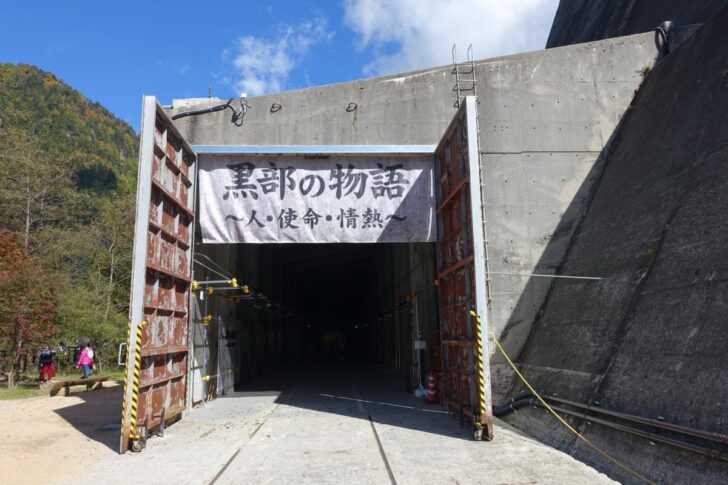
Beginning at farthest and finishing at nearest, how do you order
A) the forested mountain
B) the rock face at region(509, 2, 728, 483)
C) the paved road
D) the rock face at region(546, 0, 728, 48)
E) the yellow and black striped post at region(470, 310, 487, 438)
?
the forested mountain, the rock face at region(546, 0, 728, 48), the yellow and black striped post at region(470, 310, 487, 438), the paved road, the rock face at region(509, 2, 728, 483)

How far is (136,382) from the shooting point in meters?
8.72

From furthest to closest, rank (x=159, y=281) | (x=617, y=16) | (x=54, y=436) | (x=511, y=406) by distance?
(x=617, y=16) → (x=511, y=406) → (x=159, y=281) → (x=54, y=436)

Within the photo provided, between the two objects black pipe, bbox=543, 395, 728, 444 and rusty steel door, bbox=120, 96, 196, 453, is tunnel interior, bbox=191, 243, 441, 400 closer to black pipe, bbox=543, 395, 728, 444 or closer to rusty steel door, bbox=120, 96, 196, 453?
rusty steel door, bbox=120, 96, 196, 453

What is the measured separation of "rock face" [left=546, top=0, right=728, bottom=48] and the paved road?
1212 cm

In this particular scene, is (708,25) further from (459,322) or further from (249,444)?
(249,444)

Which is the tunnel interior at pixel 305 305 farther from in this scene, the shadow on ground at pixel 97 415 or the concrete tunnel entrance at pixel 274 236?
the shadow on ground at pixel 97 415

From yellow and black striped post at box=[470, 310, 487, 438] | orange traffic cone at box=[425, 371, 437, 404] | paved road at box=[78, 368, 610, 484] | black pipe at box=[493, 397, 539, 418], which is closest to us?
paved road at box=[78, 368, 610, 484]

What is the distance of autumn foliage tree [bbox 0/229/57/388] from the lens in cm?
1874

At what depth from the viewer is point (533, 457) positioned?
7.70 meters

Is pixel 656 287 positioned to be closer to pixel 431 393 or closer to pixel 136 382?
pixel 431 393

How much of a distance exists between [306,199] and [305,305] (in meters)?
38.8

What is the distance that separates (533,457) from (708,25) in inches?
409

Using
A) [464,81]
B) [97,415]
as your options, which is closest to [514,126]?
[464,81]

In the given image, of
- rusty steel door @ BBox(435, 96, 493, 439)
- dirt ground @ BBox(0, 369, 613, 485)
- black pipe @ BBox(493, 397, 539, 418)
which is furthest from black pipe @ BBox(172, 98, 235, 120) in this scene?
black pipe @ BBox(493, 397, 539, 418)
